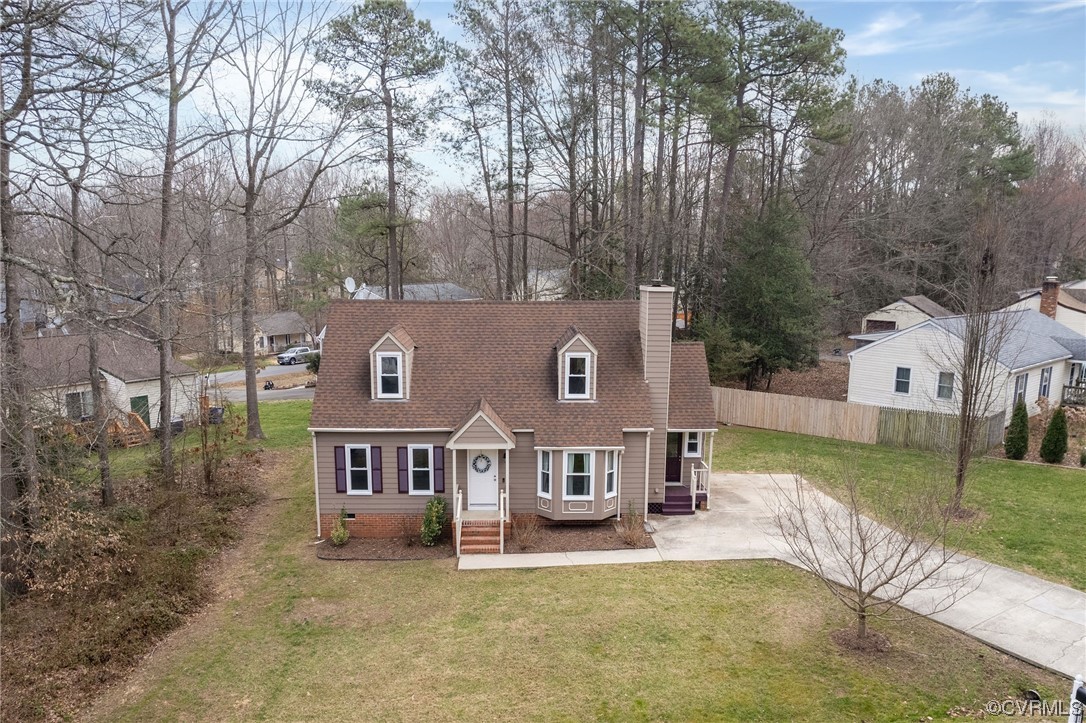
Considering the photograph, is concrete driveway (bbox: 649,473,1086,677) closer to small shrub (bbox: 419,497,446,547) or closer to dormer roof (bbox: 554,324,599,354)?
dormer roof (bbox: 554,324,599,354)

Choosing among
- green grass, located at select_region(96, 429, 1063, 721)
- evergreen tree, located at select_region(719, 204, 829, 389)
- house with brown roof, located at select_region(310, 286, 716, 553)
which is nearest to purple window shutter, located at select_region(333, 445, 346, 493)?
house with brown roof, located at select_region(310, 286, 716, 553)

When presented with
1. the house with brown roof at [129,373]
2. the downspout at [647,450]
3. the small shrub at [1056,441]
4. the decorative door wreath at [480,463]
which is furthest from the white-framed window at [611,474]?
the house with brown roof at [129,373]

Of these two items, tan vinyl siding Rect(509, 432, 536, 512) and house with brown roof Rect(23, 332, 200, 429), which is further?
house with brown roof Rect(23, 332, 200, 429)

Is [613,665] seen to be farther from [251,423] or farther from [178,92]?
[251,423]

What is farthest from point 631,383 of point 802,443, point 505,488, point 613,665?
point 802,443

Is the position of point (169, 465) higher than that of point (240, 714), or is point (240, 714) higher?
point (169, 465)

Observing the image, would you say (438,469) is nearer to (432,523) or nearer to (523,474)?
(432,523)

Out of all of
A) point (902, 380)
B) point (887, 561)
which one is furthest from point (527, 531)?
point (902, 380)

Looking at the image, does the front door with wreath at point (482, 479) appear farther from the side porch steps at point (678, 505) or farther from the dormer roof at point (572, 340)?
the side porch steps at point (678, 505)
